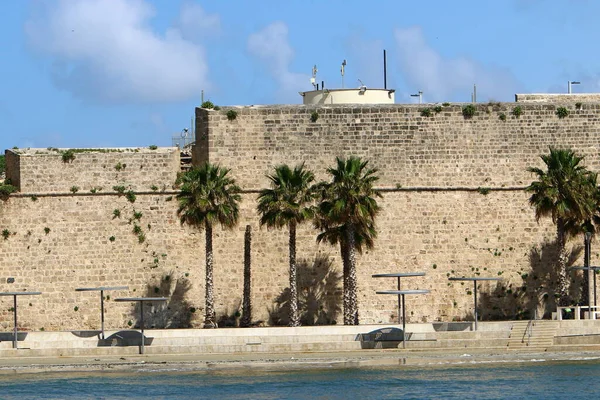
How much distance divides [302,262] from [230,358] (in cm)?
563

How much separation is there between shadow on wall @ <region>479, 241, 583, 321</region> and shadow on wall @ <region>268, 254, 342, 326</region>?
4.13 m

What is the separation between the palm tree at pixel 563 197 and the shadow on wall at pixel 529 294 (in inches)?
45.7

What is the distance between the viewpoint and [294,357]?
138 ft

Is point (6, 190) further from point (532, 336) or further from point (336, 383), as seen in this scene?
point (532, 336)

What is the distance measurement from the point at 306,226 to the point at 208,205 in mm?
3888

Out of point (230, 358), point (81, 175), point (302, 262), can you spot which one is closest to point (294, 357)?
point (230, 358)

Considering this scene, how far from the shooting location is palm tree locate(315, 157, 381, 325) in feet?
144

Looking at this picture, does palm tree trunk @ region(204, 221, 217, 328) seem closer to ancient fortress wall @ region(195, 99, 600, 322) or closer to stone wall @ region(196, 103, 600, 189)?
ancient fortress wall @ region(195, 99, 600, 322)

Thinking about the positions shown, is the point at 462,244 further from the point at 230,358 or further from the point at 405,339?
the point at 230,358

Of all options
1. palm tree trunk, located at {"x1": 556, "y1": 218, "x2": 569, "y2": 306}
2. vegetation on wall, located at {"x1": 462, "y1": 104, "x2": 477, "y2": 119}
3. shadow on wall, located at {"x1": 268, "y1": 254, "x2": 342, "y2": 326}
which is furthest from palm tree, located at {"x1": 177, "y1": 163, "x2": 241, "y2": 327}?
palm tree trunk, located at {"x1": 556, "y1": 218, "x2": 569, "y2": 306}

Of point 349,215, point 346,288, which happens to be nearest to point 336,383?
point 346,288

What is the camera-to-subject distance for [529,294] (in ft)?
156

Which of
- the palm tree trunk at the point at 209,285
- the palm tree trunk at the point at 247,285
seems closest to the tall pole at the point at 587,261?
the palm tree trunk at the point at 247,285

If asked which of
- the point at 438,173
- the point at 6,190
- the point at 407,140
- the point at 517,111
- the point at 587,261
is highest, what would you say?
the point at 517,111
